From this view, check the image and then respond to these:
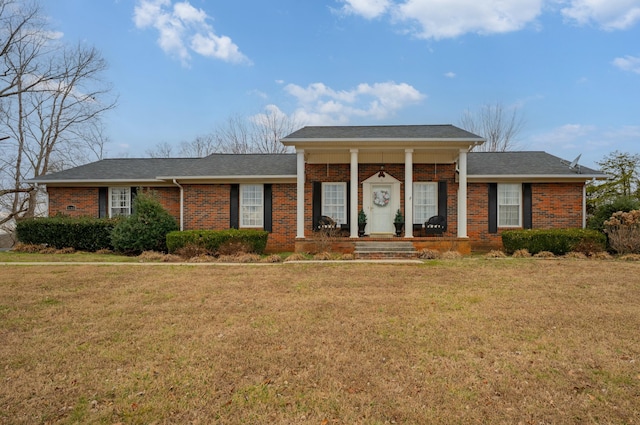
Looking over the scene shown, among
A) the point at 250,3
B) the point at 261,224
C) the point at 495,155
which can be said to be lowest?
the point at 261,224

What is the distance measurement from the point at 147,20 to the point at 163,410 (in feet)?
48.7

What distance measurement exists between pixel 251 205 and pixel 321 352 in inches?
441

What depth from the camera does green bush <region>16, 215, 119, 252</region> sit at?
537 inches

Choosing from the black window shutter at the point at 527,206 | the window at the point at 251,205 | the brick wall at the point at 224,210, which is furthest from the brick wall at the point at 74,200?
the black window shutter at the point at 527,206

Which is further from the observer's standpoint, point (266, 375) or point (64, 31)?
point (64, 31)

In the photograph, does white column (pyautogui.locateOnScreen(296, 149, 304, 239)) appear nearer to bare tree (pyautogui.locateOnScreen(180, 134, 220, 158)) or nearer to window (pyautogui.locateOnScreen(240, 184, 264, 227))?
window (pyautogui.locateOnScreen(240, 184, 264, 227))

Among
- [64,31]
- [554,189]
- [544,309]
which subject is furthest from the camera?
[64,31]

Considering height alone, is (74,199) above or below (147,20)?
below

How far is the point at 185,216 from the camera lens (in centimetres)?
1471

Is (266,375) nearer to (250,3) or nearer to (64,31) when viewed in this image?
(250,3)

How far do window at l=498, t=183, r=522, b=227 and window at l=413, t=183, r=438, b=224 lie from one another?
2531mm

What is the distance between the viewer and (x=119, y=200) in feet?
51.0

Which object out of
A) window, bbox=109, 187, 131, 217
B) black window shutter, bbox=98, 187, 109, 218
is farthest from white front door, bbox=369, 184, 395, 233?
black window shutter, bbox=98, 187, 109, 218

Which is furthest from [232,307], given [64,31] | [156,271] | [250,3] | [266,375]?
[64,31]
